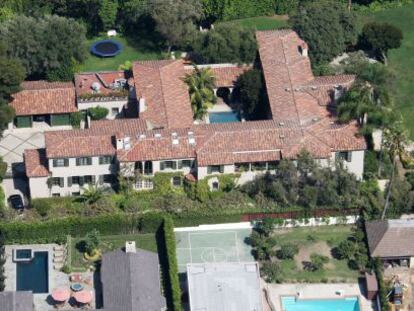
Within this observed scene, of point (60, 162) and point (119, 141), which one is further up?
point (119, 141)

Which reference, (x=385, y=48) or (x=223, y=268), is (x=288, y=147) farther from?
(x=385, y=48)

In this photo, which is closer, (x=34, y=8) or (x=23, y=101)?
(x=23, y=101)

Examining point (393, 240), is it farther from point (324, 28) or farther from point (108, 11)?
point (108, 11)

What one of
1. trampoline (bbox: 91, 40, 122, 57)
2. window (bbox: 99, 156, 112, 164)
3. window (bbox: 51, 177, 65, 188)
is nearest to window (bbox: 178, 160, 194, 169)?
window (bbox: 99, 156, 112, 164)

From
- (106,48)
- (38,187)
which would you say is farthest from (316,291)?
(106,48)

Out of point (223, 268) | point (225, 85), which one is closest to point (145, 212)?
point (223, 268)

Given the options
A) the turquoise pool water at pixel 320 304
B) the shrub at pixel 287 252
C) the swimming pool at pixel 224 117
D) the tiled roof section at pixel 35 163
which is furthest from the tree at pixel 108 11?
the turquoise pool water at pixel 320 304
